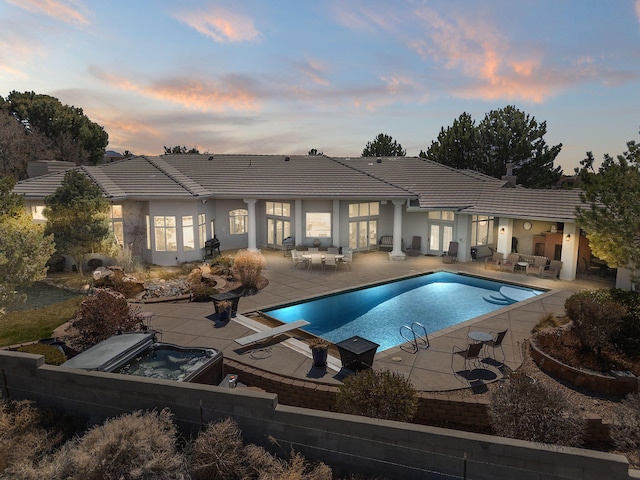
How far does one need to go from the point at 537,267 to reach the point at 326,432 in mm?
17059

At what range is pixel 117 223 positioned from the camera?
67.5 feet

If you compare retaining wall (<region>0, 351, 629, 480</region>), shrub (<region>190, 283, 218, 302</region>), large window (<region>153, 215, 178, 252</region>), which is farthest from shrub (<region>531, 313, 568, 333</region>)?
large window (<region>153, 215, 178, 252</region>)

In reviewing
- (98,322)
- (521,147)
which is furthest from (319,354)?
(521,147)

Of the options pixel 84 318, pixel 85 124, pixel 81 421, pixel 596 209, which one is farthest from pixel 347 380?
pixel 85 124

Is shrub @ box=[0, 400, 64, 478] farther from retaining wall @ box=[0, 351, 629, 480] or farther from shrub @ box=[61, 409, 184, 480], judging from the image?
shrub @ box=[61, 409, 184, 480]

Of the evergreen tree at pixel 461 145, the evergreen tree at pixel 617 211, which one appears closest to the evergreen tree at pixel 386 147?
the evergreen tree at pixel 461 145

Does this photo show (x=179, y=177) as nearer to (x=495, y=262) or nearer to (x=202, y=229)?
(x=202, y=229)

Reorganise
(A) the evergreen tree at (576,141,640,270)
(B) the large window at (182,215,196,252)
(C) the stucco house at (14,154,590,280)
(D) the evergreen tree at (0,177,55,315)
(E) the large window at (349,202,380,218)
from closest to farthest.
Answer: (D) the evergreen tree at (0,177,55,315)
(A) the evergreen tree at (576,141,640,270)
(C) the stucco house at (14,154,590,280)
(B) the large window at (182,215,196,252)
(E) the large window at (349,202,380,218)

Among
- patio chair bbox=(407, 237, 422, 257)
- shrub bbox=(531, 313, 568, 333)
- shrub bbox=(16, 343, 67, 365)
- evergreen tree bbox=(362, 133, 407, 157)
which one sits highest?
evergreen tree bbox=(362, 133, 407, 157)

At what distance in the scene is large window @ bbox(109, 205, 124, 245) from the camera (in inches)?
799

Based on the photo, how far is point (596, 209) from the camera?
11414mm

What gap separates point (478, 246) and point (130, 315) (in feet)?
63.1

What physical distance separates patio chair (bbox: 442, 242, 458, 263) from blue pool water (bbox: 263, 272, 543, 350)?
2689 mm

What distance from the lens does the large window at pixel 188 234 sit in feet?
69.8
